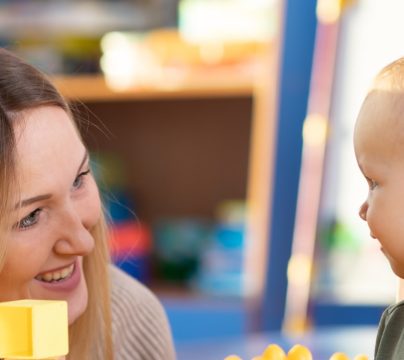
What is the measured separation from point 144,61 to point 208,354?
3.63 feet

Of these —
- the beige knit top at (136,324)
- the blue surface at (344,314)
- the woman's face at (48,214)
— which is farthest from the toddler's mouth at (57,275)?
the blue surface at (344,314)

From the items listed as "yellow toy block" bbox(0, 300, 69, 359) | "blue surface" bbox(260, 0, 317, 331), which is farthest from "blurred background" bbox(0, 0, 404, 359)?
"yellow toy block" bbox(0, 300, 69, 359)

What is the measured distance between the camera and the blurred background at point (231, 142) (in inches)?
79.4

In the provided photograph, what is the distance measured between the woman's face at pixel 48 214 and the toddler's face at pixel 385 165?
28cm

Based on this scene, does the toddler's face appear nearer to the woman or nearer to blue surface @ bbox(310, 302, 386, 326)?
the woman

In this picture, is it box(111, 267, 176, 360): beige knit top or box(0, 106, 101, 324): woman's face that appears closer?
box(0, 106, 101, 324): woman's face

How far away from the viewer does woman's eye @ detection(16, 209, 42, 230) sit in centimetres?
89

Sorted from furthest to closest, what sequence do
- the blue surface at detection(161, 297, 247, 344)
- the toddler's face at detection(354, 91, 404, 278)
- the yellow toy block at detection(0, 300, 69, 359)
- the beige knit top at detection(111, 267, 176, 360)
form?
the blue surface at detection(161, 297, 247, 344), the beige knit top at detection(111, 267, 176, 360), the toddler's face at detection(354, 91, 404, 278), the yellow toy block at detection(0, 300, 69, 359)

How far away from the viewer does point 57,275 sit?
3.08 feet

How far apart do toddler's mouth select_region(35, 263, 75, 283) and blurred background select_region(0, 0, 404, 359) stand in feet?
2.78

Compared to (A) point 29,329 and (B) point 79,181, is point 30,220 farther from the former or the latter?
(A) point 29,329

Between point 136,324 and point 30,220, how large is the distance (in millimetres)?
330

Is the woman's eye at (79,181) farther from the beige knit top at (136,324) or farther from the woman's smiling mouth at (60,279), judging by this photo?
the beige knit top at (136,324)

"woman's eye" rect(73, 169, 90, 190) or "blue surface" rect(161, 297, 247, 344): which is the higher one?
"woman's eye" rect(73, 169, 90, 190)
